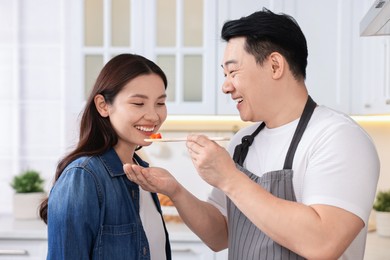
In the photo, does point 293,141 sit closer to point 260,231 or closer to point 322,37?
point 260,231

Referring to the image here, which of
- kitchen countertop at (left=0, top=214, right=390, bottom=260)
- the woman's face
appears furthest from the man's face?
kitchen countertop at (left=0, top=214, right=390, bottom=260)

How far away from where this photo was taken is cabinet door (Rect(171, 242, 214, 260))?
9.43 ft

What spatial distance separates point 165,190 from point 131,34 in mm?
1737

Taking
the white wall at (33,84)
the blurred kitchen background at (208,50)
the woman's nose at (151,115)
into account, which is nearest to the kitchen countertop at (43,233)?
the blurred kitchen background at (208,50)

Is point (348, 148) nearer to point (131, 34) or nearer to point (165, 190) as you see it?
point (165, 190)

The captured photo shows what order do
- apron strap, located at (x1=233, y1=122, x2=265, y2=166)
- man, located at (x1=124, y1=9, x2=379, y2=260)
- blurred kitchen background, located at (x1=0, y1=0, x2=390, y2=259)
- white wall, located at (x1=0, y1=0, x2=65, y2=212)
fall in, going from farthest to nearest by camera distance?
1. white wall, located at (x1=0, y1=0, x2=65, y2=212)
2. blurred kitchen background, located at (x1=0, y1=0, x2=390, y2=259)
3. apron strap, located at (x1=233, y1=122, x2=265, y2=166)
4. man, located at (x1=124, y1=9, x2=379, y2=260)

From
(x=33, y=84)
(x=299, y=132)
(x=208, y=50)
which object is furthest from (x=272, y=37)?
(x=33, y=84)

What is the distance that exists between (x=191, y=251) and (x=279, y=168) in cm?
149

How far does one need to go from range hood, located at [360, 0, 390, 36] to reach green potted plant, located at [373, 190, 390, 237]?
3.96 feet

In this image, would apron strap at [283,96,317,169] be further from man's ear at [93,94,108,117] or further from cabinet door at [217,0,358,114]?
cabinet door at [217,0,358,114]

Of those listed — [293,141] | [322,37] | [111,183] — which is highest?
[322,37]

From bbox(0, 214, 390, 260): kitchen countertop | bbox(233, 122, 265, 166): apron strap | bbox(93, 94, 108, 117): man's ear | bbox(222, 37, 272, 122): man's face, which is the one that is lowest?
bbox(0, 214, 390, 260): kitchen countertop

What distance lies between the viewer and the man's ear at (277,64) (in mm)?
1523

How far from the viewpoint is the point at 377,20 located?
1.85 m
